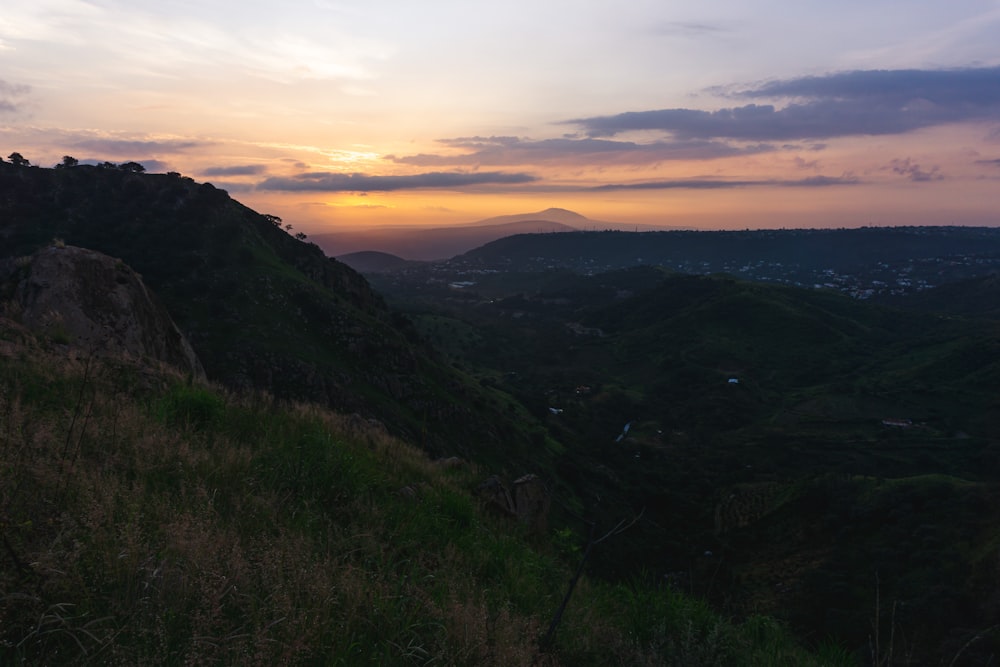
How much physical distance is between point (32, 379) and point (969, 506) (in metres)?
48.0

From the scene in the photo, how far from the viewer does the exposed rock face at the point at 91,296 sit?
12.9 m

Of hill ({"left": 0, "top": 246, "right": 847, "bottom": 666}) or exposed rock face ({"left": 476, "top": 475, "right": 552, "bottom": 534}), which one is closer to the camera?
hill ({"left": 0, "top": 246, "right": 847, "bottom": 666})

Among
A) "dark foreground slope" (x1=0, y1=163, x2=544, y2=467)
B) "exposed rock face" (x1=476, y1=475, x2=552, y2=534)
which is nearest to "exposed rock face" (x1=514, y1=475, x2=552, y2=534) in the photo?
"exposed rock face" (x1=476, y1=475, x2=552, y2=534)

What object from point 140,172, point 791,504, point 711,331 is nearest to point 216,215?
point 140,172

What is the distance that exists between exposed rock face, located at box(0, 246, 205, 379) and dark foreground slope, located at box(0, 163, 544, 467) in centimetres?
2287

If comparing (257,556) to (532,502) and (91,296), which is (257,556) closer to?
(532,502)

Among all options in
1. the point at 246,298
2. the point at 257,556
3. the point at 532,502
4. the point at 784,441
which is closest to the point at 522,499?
the point at 532,502

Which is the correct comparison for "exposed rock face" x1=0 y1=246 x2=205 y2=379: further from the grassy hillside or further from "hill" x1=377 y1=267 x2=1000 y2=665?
"hill" x1=377 y1=267 x2=1000 y2=665

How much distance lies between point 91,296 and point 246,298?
36.9m

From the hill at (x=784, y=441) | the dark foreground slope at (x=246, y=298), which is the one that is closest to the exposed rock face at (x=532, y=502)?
the hill at (x=784, y=441)

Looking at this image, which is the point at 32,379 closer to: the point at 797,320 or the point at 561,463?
the point at 561,463

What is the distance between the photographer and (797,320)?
124 meters

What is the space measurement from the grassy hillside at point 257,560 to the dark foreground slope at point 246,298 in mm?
32814

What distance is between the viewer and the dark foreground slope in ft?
137
